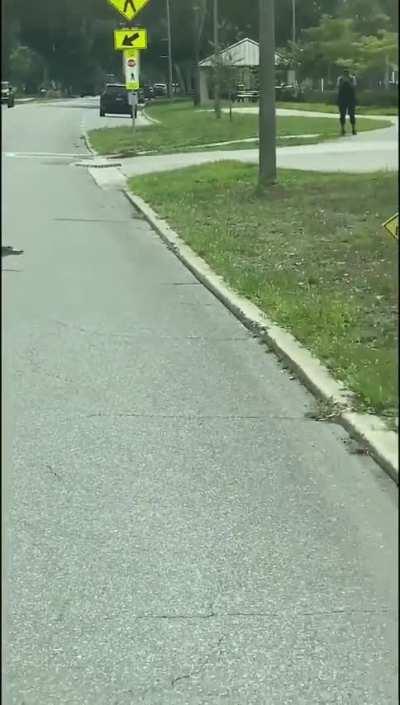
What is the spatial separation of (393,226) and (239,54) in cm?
256

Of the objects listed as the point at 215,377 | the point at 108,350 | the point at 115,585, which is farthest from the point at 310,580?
the point at 108,350

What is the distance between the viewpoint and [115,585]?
11.7ft

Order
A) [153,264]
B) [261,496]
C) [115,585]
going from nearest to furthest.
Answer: [115,585] < [261,496] < [153,264]

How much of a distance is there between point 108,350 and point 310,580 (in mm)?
3855

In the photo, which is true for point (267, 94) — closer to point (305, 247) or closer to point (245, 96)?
point (245, 96)

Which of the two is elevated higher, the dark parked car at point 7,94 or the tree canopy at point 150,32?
the tree canopy at point 150,32

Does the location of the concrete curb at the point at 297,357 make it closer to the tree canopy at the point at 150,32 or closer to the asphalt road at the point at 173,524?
the asphalt road at the point at 173,524

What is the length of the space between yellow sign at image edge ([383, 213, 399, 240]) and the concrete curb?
5.20ft

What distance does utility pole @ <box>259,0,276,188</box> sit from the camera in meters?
2.17

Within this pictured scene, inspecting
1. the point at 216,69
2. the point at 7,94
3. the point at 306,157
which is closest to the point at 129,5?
the point at 7,94

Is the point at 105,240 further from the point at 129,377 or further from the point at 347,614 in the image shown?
the point at 347,614

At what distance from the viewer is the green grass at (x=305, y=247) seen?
2318 millimetres

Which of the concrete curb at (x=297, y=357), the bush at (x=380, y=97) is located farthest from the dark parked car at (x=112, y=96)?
the concrete curb at (x=297, y=357)

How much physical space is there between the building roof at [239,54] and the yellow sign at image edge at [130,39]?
1.03m
